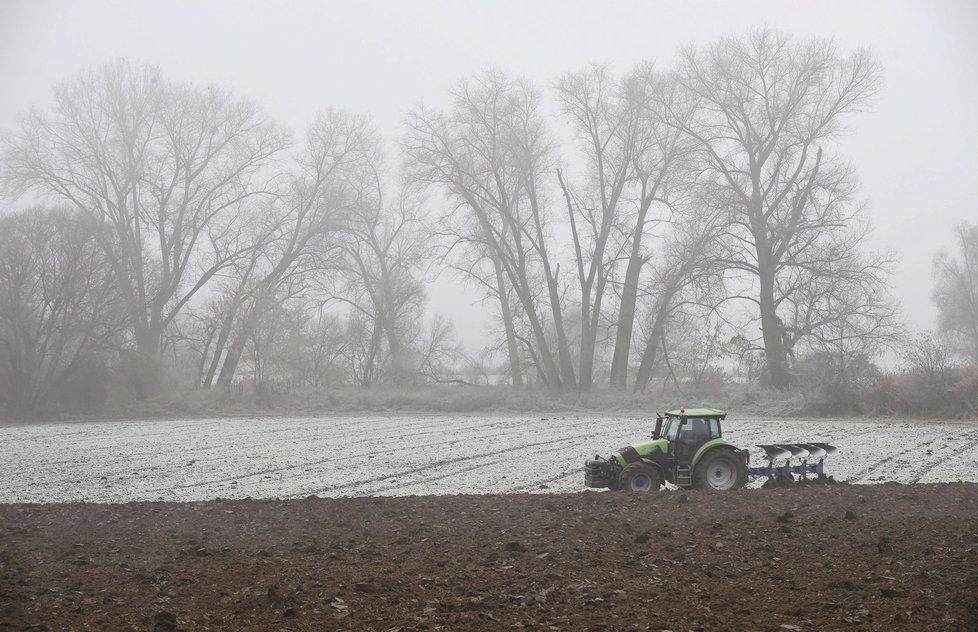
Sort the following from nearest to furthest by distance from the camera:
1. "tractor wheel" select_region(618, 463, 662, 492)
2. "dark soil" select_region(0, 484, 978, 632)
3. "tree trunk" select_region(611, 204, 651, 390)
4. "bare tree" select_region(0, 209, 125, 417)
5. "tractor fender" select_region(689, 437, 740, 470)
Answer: "dark soil" select_region(0, 484, 978, 632), "tractor wheel" select_region(618, 463, 662, 492), "tractor fender" select_region(689, 437, 740, 470), "bare tree" select_region(0, 209, 125, 417), "tree trunk" select_region(611, 204, 651, 390)

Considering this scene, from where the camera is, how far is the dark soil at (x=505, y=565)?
20.3 ft

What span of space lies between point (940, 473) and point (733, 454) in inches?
162

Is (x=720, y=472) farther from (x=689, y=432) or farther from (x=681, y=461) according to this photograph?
(x=689, y=432)

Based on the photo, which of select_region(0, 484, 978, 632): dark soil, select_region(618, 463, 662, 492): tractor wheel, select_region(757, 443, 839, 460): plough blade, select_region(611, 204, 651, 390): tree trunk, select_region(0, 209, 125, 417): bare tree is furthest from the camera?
select_region(611, 204, 651, 390): tree trunk

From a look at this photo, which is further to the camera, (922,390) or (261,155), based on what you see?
(261,155)

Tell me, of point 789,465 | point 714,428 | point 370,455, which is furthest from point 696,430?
point 370,455

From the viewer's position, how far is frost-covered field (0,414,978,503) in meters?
14.0

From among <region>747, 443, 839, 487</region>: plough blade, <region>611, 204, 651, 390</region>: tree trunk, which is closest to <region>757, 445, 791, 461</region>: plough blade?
<region>747, 443, 839, 487</region>: plough blade

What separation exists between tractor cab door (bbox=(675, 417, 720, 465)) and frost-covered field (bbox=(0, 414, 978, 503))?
1.84m

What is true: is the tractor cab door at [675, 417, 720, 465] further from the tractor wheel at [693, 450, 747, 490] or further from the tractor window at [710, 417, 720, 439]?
the tractor wheel at [693, 450, 747, 490]

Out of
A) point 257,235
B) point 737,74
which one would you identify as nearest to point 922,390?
point 737,74

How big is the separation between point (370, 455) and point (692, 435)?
326 inches

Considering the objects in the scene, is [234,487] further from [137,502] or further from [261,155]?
[261,155]

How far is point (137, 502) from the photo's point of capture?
1211 cm
